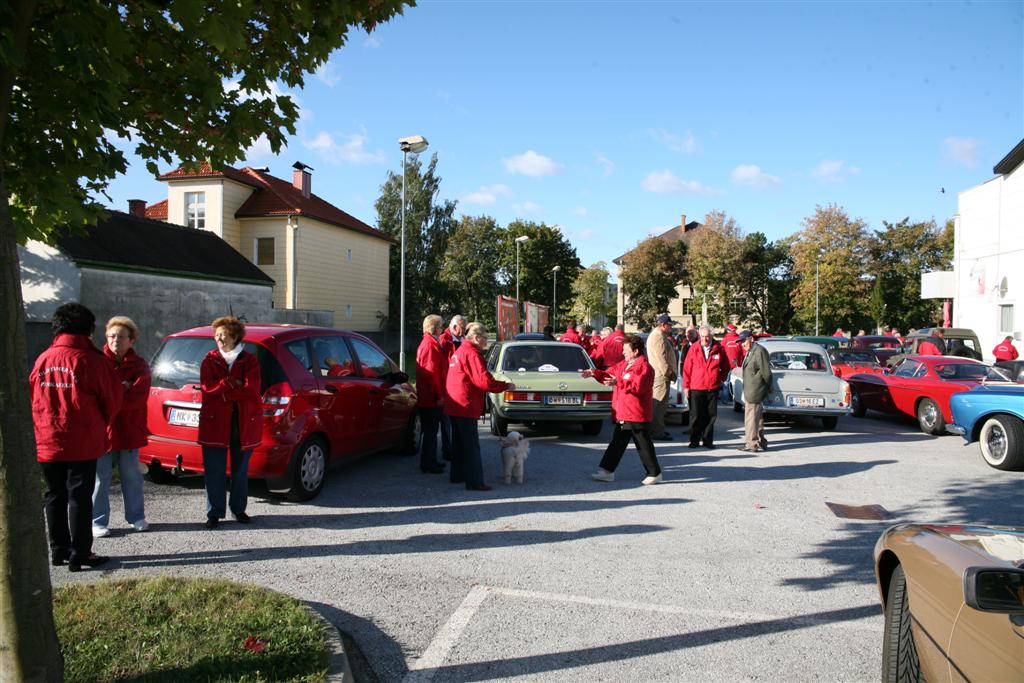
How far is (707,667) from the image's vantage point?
3.65 meters

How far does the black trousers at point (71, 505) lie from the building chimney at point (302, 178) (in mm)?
36296

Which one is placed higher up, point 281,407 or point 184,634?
point 281,407

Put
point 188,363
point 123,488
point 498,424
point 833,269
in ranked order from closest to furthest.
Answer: point 123,488 < point 188,363 < point 498,424 < point 833,269

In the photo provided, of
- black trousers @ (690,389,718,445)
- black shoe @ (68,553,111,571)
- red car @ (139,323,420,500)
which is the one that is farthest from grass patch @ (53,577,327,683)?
black trousers @ (690,389,718,445)

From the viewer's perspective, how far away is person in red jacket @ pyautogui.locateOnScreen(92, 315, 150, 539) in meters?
5.48

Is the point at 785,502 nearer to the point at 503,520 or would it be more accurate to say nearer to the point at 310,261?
the point at 503,520

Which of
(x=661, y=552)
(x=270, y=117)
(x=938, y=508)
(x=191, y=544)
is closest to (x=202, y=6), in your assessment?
(x=270, y=117)

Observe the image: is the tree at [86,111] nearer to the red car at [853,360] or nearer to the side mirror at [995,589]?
the side mirror at [995,589]

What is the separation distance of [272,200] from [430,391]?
29246 millimetres

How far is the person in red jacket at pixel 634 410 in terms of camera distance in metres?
7.84

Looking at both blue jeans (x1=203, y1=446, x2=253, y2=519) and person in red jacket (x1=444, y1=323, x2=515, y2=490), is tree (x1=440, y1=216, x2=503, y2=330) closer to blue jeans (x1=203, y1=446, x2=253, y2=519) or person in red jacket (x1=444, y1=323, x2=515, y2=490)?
person in red jacket (x1=444, y1=323, x2=515, y2=490)

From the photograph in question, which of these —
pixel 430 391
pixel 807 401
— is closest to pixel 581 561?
pixel 430 391

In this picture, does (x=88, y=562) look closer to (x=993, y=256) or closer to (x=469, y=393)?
(x=469, y=393)

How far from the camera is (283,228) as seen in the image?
1329 inches
